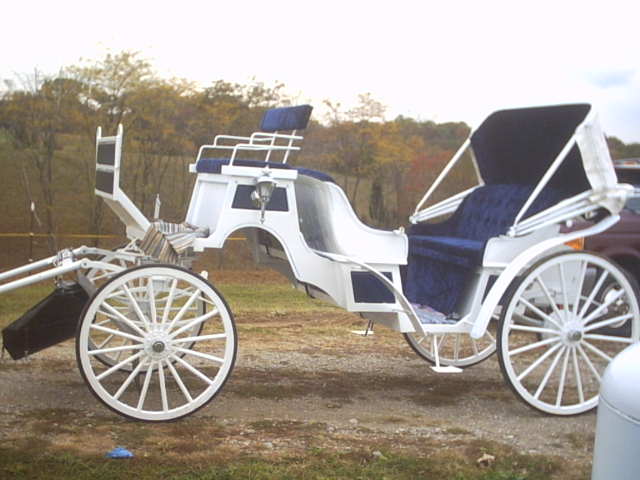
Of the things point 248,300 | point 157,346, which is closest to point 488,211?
point 157,346

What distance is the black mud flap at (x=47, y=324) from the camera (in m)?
4.56

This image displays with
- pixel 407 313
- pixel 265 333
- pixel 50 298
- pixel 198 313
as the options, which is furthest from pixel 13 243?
pixel 407 313

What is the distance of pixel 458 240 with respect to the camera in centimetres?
568

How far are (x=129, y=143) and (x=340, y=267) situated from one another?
6.77 meters

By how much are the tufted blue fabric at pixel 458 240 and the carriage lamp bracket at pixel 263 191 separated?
1.29 metres

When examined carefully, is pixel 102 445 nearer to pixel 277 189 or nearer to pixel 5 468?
pixel 5 468

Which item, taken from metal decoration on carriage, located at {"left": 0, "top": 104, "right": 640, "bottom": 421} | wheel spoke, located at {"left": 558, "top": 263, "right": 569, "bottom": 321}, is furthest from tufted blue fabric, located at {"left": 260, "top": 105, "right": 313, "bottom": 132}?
wheel spoke, located at {"left": 558, "top": 263, "right": 569, "bottom": 321}

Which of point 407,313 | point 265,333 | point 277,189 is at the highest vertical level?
point 277,189

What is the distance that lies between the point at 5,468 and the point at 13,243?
24.5 ft

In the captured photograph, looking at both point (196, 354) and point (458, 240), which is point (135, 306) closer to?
point (196, 354)

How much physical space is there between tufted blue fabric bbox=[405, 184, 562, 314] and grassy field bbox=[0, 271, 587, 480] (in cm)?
103

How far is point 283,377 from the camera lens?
5.71 m

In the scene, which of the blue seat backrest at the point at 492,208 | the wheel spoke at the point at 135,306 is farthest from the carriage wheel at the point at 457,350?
the wheel spoke at the point at 135,306

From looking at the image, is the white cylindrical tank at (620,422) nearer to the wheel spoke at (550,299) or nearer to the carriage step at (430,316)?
the wheel spoke at (550,299)
